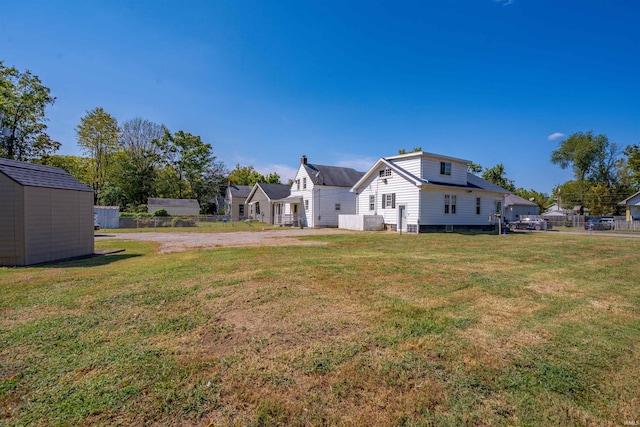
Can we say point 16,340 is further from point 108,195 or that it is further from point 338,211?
point 108,195

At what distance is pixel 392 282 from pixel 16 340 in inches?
240

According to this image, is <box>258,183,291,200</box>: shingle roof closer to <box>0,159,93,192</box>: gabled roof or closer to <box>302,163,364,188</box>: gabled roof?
<box>302,163,364,188</box>: gabled roof

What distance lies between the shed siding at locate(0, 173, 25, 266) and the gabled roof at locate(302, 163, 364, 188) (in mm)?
21921

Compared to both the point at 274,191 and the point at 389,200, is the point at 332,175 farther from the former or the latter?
the point at 274,191

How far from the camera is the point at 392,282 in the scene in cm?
666

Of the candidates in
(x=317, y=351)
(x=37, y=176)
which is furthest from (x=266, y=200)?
(x=317, y=351)

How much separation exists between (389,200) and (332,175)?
958cm

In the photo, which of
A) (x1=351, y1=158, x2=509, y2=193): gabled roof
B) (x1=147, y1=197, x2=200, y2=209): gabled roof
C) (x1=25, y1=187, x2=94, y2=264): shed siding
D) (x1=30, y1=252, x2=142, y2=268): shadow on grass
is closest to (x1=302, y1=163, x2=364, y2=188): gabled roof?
(x1=351, y1=158, x2=509, y2=193): gabled roof

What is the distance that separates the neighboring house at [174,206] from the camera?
43666 millimetres

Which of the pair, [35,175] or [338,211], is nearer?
[35,175]

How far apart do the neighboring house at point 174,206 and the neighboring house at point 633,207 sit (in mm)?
53719

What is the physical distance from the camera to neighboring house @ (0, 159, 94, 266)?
903 centimetres

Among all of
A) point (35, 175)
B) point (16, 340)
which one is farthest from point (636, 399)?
point (35, 175)

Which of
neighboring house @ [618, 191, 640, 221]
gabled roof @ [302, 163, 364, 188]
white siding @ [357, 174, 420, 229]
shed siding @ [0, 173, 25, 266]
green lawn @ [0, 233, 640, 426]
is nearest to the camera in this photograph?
green lawn @ [0, 233, 640, 426]
